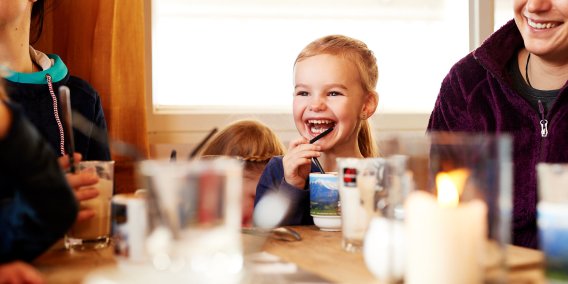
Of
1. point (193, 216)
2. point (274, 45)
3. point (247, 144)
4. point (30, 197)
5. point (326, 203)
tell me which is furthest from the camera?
point (274, 45)

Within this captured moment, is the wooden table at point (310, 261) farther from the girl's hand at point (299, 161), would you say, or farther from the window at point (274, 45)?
the window at point (274, 45)

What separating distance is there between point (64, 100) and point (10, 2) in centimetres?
67

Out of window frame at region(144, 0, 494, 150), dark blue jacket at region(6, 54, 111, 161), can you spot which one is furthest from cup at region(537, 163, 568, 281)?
window frame at region(144, 0, 494, 150)

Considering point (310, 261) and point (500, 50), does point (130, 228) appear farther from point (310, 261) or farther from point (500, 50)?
point (500, 50)

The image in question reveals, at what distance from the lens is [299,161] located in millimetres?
1608

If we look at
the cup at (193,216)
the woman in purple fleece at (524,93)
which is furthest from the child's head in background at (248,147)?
the cup at (193,216)

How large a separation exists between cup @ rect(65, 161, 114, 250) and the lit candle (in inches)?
22.3

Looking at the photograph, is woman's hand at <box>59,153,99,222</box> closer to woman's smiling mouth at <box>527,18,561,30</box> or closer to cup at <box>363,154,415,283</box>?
cup at <box>363,154,415,283</box>

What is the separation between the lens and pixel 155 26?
8.12 ft

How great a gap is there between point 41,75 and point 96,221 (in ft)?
2.57

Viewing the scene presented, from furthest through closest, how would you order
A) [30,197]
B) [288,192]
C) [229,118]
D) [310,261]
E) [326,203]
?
1. [229,118]
2. [288,192]
3. [326,203]
4. [310,261]
5. [30,197]

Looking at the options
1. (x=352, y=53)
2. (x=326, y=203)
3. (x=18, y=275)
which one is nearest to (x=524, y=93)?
(x=352, y=53)

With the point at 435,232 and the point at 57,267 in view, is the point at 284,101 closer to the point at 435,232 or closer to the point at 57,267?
the point at 57,267

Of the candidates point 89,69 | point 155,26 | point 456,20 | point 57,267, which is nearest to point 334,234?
point 57,267
